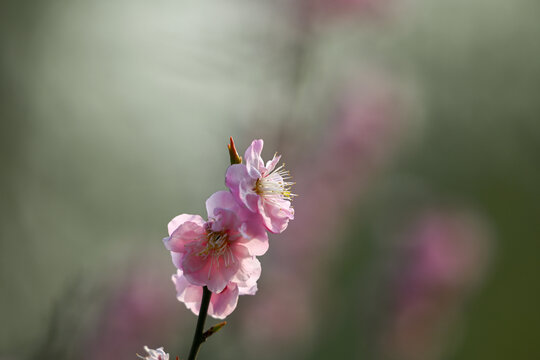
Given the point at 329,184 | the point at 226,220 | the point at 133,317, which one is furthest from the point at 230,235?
the point at 329,184

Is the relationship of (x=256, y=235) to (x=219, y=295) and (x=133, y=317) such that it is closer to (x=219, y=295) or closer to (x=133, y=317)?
(x=219, y=295)

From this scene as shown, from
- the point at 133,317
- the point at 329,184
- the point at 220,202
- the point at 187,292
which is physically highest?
the point at 220,202

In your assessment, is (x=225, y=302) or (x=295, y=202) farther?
(x=295, y=202)

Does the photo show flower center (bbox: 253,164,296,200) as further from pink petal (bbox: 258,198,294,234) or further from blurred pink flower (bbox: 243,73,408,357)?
blurred pink flower (bbox: 243,73,408,357)

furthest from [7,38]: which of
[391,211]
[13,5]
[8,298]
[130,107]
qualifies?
[391,211]

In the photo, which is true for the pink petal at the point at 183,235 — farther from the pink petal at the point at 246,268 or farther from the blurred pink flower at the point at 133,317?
the blurred pink flower at the point at 133,317

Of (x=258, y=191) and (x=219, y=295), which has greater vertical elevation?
(x=258, y=191)

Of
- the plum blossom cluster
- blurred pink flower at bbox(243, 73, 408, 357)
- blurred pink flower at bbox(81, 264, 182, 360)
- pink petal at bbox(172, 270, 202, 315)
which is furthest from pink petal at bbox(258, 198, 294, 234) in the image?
blurred pink flower at bbox(243, 73, 408, 357)
